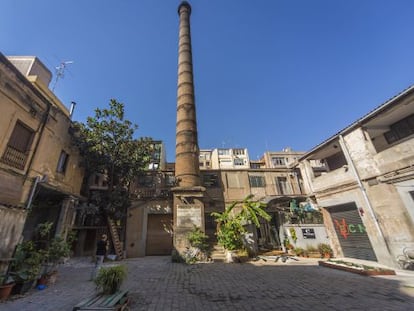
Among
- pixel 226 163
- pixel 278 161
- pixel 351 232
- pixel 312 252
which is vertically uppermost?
pixel 226 163

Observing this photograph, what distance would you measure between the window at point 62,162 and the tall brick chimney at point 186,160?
788cm

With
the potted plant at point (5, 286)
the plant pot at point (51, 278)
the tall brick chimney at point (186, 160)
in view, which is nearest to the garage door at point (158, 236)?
the tall brick chimney at point (186, 160)

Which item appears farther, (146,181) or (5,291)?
(146,181)

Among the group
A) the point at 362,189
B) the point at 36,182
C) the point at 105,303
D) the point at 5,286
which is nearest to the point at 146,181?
the point at 36,182

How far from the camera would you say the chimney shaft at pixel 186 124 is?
16172 mm

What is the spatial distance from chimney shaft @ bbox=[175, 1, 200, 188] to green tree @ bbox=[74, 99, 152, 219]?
3146 millimetres

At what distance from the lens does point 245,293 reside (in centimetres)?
582

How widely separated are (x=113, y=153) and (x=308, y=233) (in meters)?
16.0

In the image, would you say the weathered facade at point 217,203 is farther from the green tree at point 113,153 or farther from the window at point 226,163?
the window at point 226,163

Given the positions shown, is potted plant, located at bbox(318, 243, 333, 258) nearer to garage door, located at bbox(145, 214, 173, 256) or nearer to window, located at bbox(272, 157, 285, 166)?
garage door, located at bbox(145, 214, 173, 256)

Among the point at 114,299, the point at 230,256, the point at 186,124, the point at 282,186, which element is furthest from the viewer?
the point at 282,186

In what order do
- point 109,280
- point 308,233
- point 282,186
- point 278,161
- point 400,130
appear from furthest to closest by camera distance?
point 278,161, point 282,186, point 308,233, point 400,130, point 109,280

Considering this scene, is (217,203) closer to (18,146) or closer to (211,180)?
(211,180)

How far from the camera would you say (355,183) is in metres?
10.6
